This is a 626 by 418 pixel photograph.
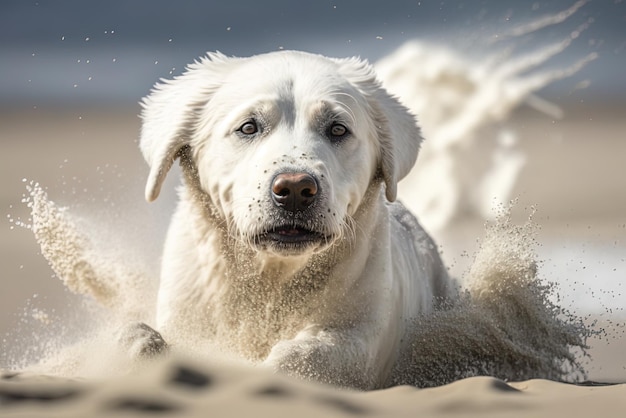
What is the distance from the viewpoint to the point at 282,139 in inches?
199

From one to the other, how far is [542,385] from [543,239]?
10.7 metres

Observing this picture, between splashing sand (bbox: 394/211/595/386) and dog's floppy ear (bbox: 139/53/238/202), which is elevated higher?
dog's floppy ear (bbox: 139/53/238/202)

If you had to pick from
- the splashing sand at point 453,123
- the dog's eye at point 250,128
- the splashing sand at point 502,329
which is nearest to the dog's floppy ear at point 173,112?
the dog's eye at point 250,128

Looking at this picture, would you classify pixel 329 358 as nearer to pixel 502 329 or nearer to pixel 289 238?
pixel 289 238

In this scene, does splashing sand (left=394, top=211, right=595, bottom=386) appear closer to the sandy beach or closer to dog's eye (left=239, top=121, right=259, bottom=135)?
the sandy beach

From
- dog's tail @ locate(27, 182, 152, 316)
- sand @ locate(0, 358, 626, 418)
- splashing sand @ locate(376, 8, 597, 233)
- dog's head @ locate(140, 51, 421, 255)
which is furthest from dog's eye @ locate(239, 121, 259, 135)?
splashing sand @ locate(376, 8, 597, 233)

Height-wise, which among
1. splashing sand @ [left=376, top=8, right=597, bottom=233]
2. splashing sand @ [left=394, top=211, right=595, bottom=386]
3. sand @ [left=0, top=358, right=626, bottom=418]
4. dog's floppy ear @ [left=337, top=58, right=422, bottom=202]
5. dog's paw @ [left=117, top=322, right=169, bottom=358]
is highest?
splashing sand @ [left=376, top=8, right=597, bottom=233]

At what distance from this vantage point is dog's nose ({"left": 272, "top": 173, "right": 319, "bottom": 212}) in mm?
4762

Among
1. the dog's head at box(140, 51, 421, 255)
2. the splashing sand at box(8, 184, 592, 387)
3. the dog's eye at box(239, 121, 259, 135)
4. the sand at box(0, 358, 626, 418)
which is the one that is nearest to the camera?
the sand at box(0, 358, 626, 418)

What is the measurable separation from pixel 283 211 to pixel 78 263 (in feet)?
7.62

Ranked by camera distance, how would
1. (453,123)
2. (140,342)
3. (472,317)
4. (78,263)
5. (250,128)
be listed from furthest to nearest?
(453,123) → (78,263) → (472,317) → (250,128) → (140,342)

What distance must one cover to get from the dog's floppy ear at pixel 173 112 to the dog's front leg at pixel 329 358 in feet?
3.87

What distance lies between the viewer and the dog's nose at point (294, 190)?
4762 mm

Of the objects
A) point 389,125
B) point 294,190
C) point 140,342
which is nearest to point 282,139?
point 294,190
